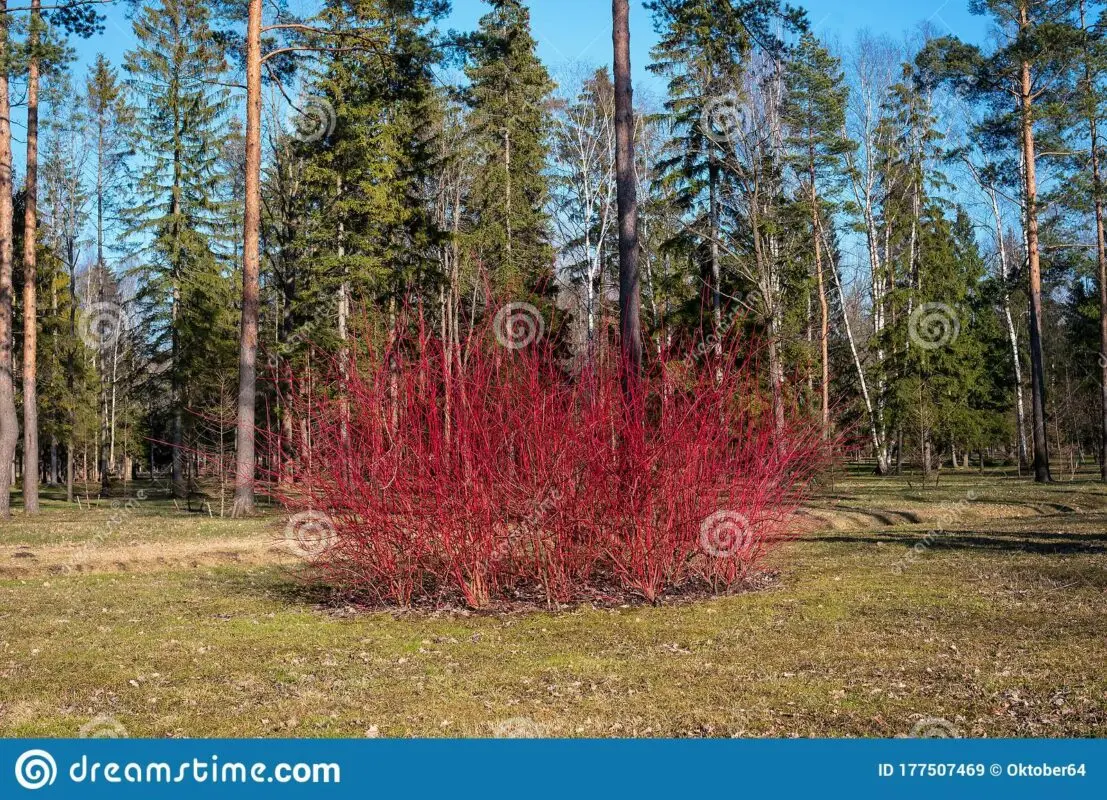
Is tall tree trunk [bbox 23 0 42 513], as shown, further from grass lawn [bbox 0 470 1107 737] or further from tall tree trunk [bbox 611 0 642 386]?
tall tree trunk [bbox 611 0 642 386]

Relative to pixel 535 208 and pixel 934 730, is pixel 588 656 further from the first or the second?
pixel 535 208

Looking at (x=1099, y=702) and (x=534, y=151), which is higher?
(x=534, y=151)

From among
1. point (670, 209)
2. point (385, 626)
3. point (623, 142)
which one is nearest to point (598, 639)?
point (385, 626)

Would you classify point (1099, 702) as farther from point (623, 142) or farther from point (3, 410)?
point (3, 410)

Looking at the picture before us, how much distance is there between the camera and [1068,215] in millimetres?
27094

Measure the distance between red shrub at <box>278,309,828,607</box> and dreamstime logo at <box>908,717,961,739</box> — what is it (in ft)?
12.2

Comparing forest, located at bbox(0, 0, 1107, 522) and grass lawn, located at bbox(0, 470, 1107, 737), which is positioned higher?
forest, located at bbox(0, 0, 1107, 522)

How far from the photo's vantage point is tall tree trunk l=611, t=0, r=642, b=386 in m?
11.1

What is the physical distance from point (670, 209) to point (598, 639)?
22.5 meters
